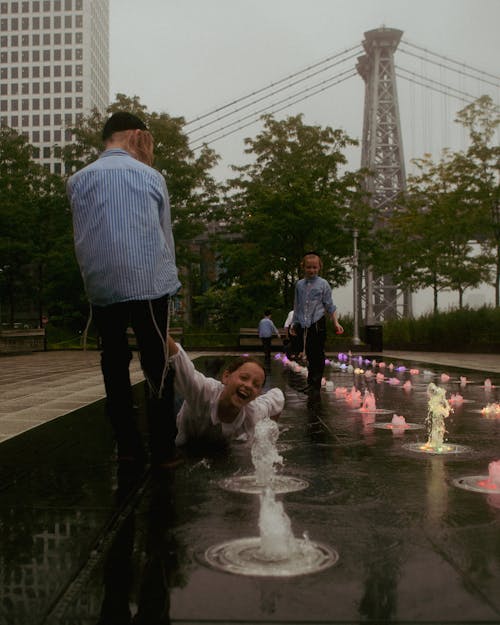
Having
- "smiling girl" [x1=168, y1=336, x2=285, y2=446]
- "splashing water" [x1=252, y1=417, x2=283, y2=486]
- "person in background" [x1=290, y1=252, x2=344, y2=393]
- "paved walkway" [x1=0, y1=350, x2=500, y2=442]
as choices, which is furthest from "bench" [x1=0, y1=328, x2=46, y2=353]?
"splashing water" [x1=252, y1=417, x2=283, y2=486]

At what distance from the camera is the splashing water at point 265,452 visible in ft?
11.6

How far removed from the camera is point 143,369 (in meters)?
3.77

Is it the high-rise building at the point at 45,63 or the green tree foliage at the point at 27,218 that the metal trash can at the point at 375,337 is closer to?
the green tree foliage at the point at 27,218

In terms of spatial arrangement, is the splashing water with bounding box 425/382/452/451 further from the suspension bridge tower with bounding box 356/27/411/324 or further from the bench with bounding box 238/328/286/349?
the suspension bridge tower with bounding box 356/27/411/324

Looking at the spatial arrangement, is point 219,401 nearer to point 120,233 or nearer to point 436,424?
point 120,233

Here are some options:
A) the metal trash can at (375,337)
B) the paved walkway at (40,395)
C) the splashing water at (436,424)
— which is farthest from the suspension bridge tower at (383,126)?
the splashing water at (436,424)

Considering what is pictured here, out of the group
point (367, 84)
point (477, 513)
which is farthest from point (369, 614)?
point (367, 84)

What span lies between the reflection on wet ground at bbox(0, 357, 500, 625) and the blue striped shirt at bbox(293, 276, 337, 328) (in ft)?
12.3

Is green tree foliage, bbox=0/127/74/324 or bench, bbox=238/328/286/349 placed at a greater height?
green tree foliage, bbox=0/127/74/324

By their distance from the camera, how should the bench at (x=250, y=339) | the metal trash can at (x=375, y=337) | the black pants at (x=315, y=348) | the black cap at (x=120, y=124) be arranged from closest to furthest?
the black cap at (x=120, y=124)
the black pants at (x=315, y=348)
the metal trash can at (x=375, y=337)
the bench at (x=250, y=339)

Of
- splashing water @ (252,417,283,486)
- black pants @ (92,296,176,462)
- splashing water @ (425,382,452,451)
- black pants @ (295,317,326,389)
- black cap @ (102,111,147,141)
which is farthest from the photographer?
black pants @ (295,317,326,389)

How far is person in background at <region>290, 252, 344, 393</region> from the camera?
27.2 ft

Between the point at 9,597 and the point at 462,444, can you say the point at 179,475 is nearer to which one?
the point at 9,597

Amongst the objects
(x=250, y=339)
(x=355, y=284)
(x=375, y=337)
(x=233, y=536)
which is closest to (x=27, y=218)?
(x=250, y=339)
